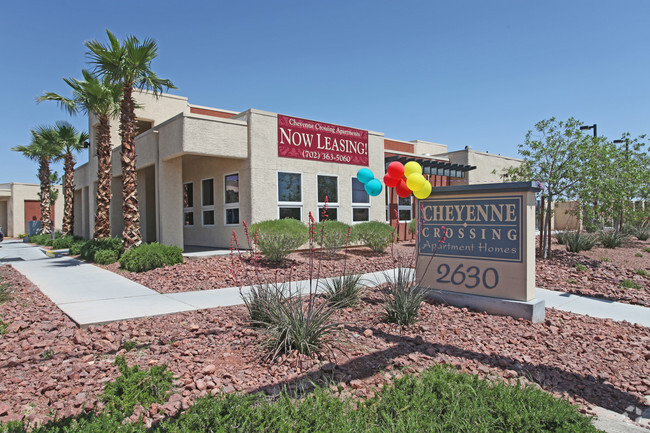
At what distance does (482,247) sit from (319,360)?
3627 mm

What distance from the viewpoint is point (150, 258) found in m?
11.1

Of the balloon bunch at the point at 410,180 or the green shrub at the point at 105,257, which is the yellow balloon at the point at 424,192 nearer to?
the balloon bunch at the point at 410,180

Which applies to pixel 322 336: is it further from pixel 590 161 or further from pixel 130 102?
pixel 130 102

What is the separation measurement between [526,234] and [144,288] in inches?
290

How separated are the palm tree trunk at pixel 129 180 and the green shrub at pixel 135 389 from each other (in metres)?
10.2

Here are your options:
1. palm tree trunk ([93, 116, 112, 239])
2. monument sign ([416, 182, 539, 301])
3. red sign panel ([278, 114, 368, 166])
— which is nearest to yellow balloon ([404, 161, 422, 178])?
monument sign ([416, 182, 539, 301])

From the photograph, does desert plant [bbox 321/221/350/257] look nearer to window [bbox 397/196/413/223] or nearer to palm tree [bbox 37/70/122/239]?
window [bbox 397/196/413/223]

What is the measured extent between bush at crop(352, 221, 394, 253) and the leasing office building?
1.50 meters

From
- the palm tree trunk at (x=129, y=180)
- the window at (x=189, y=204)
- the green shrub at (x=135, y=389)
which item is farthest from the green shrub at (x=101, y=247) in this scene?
the green shrub at (x=135, y=389)

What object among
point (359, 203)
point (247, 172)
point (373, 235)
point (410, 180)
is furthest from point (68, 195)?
point (410, 180)

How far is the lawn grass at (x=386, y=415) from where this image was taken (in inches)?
113

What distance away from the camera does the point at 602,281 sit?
31.6ft

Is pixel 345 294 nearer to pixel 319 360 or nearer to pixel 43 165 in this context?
pixel 319 360

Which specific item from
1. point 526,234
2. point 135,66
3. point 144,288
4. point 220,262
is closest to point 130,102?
point 135,66
